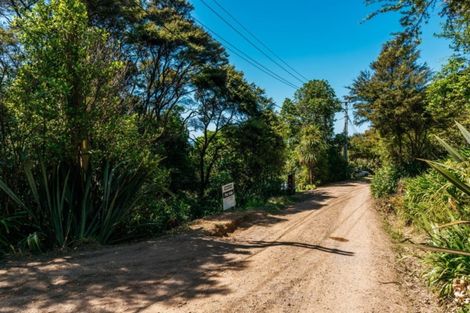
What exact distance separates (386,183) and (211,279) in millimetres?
12187

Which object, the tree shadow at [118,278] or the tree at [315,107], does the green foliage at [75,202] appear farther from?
the tree at [315,107]

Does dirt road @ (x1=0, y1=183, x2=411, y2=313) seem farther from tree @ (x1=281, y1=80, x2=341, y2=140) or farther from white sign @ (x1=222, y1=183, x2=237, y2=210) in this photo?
tree @ (x1=281, y1=80, x2=341, y2=140)

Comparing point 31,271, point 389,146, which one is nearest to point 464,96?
point 389,146

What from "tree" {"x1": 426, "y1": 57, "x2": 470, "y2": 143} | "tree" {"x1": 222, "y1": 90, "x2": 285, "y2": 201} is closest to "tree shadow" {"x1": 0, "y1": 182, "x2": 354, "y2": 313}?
"tree" {"x1": 426, "y1": 57, "x2": 470, "y2": 143}

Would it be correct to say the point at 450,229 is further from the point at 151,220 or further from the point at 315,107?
the point at 315,107

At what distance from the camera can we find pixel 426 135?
16500 mm

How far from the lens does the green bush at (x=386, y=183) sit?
13648mm

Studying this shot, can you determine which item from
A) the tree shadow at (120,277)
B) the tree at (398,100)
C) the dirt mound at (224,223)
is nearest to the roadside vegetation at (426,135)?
the tree at (398,100)

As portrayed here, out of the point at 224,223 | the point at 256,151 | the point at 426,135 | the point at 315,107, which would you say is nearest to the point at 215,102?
the point at 256,151

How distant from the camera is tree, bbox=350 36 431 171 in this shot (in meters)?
14.4

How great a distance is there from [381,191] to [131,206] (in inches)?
465

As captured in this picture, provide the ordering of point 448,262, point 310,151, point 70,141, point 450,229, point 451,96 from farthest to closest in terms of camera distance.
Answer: point 310,151 → point 451,96 → point 70,141 → point 450,229 → point 448,262

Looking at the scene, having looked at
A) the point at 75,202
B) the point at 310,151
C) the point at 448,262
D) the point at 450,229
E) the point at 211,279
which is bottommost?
the point at 211,279

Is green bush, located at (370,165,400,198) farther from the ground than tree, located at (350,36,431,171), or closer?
closer
